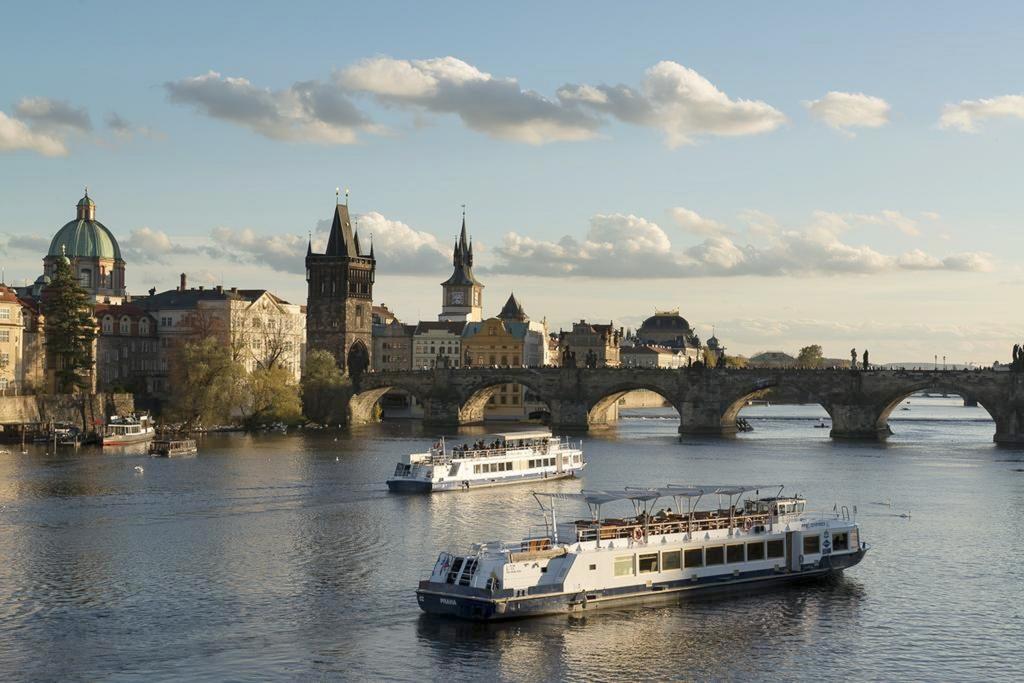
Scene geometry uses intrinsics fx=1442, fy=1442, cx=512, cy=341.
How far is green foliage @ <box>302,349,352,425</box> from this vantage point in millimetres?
187375

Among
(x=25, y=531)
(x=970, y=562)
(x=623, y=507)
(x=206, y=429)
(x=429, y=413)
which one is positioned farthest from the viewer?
(x=429, y=413)

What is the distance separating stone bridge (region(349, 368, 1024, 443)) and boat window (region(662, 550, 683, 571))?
10107 cm

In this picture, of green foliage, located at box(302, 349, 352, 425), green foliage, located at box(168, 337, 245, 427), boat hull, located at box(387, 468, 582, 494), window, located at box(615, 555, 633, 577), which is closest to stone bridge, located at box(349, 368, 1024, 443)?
green foliage, located at box(302, 349, 352, 425)

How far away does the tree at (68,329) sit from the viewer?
157500 millimetres

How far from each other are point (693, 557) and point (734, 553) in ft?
7.94

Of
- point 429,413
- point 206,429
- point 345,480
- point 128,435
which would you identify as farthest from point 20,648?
point 429,413

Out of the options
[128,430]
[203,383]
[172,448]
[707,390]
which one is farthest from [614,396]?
[172,448]

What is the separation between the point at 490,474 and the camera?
111 metres

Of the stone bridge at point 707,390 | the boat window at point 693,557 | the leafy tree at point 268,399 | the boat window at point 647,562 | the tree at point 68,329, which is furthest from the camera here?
the leafy tree at point 268,399

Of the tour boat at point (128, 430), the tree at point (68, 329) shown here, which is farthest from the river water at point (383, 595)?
the tree at point (68, 329)

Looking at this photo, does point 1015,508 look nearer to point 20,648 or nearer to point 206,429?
point 20,648

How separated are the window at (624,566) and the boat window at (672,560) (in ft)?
6.07

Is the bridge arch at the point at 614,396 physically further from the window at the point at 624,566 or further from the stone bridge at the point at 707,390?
the window at the point at 624,566

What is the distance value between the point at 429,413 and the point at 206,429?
38.8 meters
